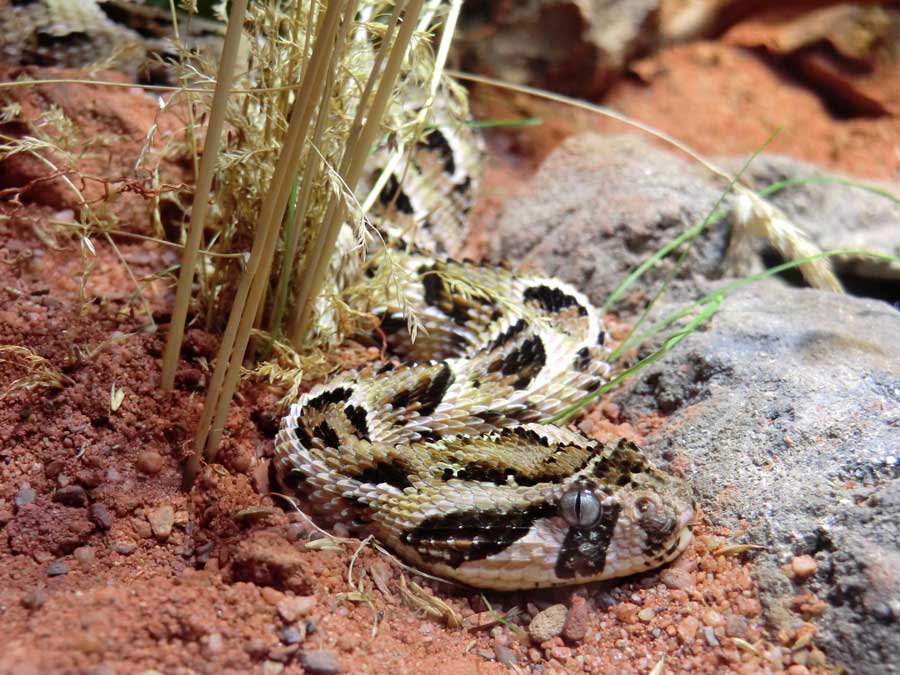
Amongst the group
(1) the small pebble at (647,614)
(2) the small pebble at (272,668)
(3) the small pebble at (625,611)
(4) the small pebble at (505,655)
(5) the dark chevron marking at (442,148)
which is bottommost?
(4) the small pebble at (505,655)

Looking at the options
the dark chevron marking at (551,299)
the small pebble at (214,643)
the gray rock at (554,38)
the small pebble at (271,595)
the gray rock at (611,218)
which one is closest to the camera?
the small pebble at (214,643)

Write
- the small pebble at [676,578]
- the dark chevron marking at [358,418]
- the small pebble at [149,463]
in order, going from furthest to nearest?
the dark chevron marking at [358,418]
the small pebble at [149,463]
the small pebble at [676,578]

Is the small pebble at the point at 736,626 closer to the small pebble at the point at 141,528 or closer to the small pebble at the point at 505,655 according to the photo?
the small pebble at the point at 505,655

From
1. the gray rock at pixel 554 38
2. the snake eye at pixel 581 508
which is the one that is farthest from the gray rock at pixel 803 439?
the gray rock at pixel 554 38

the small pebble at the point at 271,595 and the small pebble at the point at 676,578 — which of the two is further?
the small pebble at the point at 676,578

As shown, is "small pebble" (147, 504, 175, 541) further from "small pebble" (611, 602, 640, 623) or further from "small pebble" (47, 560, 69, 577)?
"small pebble" (611, 602, 640, 623)

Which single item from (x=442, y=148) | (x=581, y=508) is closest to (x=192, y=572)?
(x=581, y=508)
